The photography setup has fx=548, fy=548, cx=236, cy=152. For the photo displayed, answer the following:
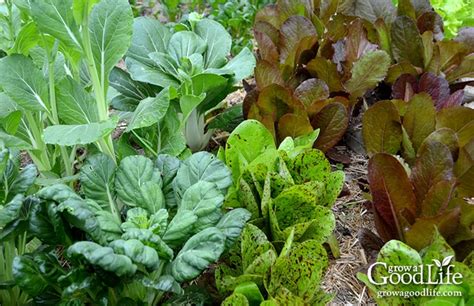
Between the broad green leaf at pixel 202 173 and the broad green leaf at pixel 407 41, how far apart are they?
1001mm

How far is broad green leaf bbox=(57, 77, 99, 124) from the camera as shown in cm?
150

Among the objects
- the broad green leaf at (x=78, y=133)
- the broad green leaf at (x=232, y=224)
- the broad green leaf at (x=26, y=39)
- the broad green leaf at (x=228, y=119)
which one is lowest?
the broad green leaf at (x=228, y=119)

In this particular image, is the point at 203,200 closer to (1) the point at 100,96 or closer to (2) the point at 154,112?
(2) the point at 154,112

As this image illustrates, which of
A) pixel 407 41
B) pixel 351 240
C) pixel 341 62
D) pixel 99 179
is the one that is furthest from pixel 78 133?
pixel 407 41

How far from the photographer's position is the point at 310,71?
77.6 inches

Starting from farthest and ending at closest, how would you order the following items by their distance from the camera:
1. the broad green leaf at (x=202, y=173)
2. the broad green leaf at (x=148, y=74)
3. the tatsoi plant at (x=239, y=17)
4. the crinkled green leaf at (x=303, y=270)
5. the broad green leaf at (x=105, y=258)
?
1. the tatsoi plant at (x=239, y=17)
2. the broad green leaf at (x=148, y=74)
3. the broad green leaf at (x=202, y=173)
4. the crinkled green leaf at (x=303, y=270)
5. the broad green leaf at (x=105, y=258)

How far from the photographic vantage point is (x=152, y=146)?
1.67m

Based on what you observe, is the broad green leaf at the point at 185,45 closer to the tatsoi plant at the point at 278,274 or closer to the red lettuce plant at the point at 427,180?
the red lettuce plant at the point at 427,180

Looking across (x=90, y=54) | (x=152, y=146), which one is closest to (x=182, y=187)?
(x=152, y=146)

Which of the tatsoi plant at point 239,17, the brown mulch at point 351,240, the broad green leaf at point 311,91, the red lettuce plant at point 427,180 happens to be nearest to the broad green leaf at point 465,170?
the red lettuce plant at point 427,180

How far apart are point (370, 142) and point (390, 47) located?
0.60m

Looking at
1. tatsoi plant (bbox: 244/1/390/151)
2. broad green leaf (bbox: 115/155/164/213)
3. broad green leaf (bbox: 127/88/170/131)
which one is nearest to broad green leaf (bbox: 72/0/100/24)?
broad green leaf (bbox: 127/88/170/131)

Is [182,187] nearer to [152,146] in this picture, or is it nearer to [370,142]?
[152,146]

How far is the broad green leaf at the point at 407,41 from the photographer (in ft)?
6.56
